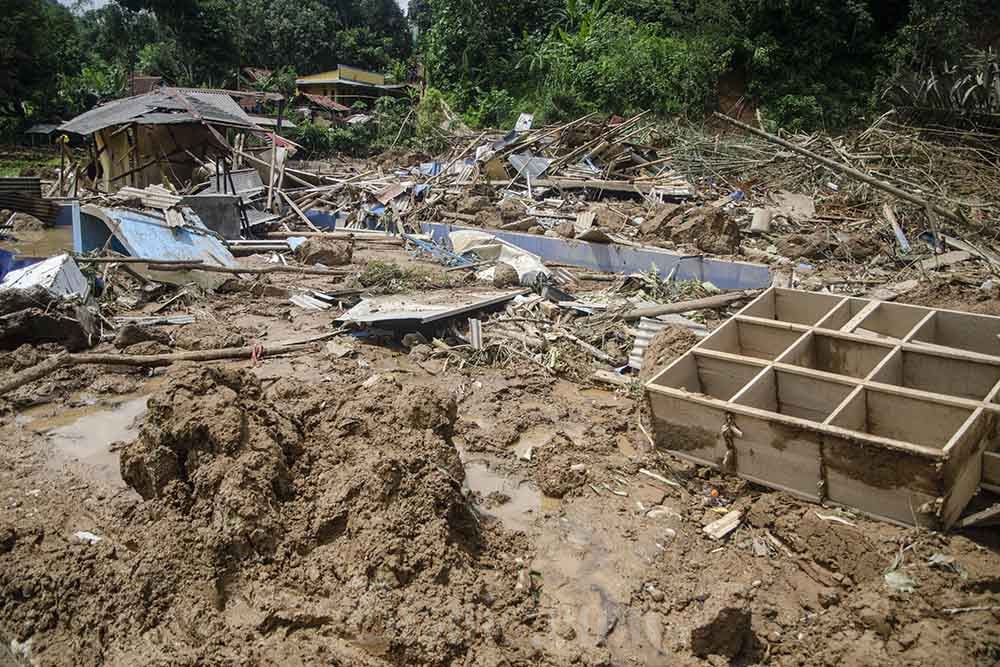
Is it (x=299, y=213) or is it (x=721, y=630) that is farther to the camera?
(x=299, y=213)

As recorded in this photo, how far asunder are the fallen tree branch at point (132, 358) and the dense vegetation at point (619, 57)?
533 inches

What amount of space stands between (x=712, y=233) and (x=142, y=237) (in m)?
8.17

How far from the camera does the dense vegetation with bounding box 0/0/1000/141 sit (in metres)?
19.6

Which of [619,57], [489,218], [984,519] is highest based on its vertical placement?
[619,57]

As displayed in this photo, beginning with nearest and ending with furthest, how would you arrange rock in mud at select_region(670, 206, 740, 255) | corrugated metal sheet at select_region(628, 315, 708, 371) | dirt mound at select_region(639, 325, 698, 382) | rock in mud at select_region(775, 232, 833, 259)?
dirt mound at select_region(639, 325, 698, 382)
corrugated metal sheet at select_region(628, 315, 708, 371)
rock in mud at select_region(775, 232, 833, 259)
rock in mud at select_region(670, 206, 740, 255)

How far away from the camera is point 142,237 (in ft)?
33.2

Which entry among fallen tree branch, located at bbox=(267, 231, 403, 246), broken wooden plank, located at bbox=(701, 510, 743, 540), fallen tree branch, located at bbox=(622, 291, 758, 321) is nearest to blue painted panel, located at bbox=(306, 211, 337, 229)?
fallen tree branch, located at bbox=(267, 231, 403, 246)

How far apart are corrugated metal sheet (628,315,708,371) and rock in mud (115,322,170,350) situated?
4.93 metres

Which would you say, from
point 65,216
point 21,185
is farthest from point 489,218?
point 21,185

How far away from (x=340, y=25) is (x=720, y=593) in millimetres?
45987

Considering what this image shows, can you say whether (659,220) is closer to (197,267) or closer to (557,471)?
(197,267)

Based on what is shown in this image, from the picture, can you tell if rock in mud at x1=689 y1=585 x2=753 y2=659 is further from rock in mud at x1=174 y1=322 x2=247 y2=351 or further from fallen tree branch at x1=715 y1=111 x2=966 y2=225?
rock in mud at x1=174 y1=322 x2=247 y2=351

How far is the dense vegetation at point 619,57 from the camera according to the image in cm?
1964

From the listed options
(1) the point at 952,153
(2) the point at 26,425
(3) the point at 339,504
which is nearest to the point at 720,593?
(3) the point at 339,504
